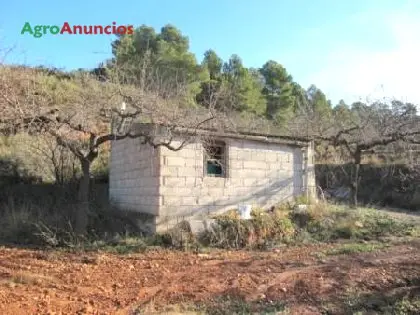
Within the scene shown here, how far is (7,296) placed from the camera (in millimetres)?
6004

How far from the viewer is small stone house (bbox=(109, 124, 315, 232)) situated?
11031 mm

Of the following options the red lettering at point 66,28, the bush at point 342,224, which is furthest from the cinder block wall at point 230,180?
the red lettering at point 66,28

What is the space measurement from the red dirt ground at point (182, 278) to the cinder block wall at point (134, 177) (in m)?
2.21

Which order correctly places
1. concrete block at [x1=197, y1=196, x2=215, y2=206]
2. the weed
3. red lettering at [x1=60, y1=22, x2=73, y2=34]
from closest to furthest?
the weed, red lettering at [x1=60, y1=22, x2=73, y2=34], concrete block at [x1=197, y1=196, x2=215, y2=206]

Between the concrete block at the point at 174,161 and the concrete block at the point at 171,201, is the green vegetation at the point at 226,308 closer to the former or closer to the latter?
the concrete block at the point at 171,201

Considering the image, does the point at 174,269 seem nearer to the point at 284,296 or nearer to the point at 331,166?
the point at 284,296

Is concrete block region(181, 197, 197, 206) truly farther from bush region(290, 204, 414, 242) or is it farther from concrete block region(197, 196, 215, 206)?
bush region(290, 204, 414, 242)

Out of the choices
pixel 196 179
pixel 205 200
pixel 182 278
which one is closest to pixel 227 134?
pixel 196 179

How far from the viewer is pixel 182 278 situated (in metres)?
7.30

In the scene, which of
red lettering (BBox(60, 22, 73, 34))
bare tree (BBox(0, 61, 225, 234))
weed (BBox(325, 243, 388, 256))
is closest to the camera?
bare tree (BBox(0, 61, 225, 234))

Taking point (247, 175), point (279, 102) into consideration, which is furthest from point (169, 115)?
point (279, 102)

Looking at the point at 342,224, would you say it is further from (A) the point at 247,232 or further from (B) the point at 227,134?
(B) the point at 227,134

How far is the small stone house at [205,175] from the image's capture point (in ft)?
36.2

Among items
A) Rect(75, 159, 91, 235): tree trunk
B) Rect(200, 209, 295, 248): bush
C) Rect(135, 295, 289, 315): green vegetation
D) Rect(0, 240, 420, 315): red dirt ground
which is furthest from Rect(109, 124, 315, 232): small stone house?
Rect(135, 295, 289, 315): green vegetation
